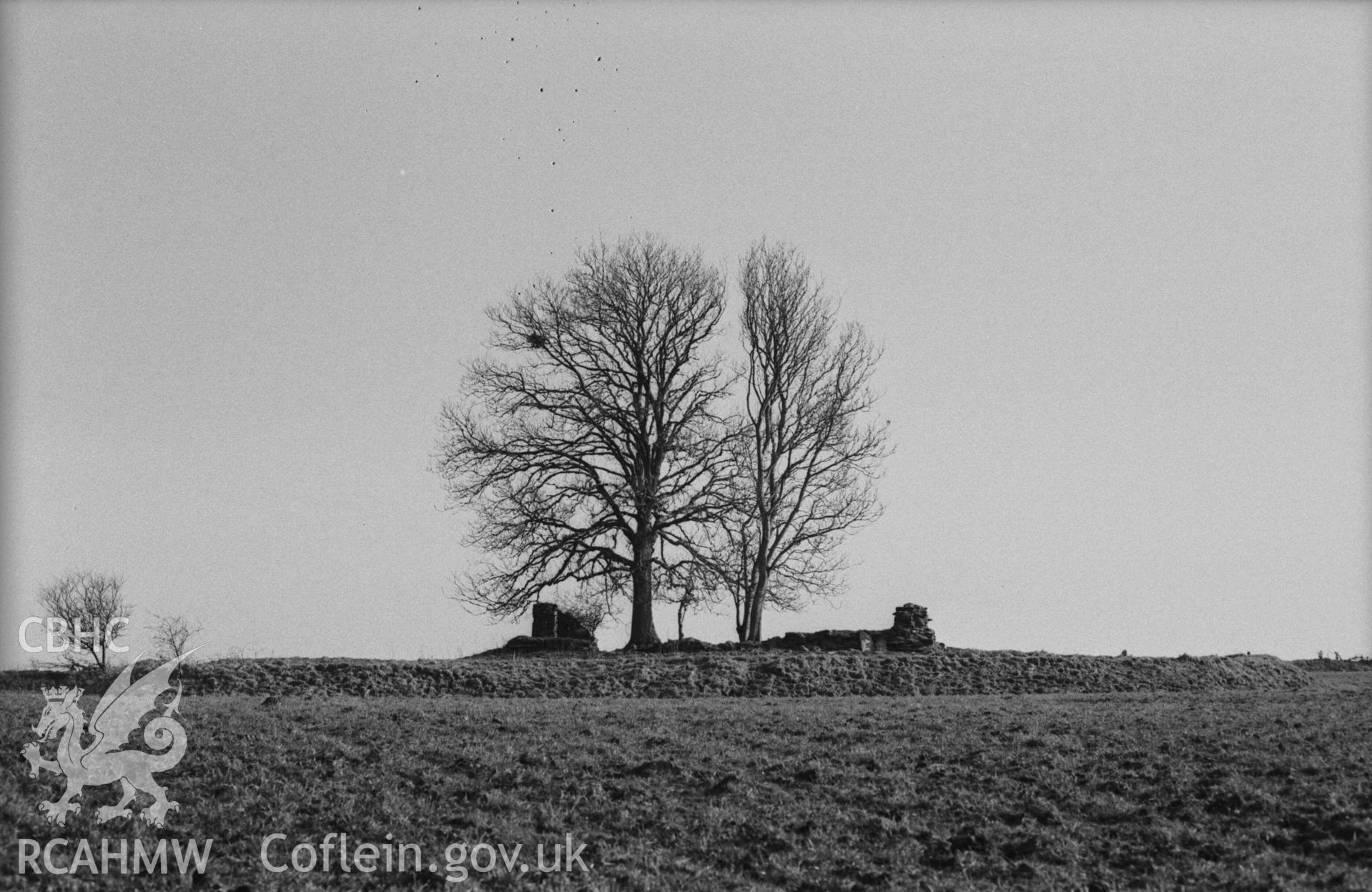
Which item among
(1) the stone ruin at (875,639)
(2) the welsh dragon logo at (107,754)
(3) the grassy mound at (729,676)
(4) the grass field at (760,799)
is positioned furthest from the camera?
(1) the stone ruin at (875,639)

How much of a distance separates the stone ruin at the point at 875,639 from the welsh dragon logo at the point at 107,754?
19321mm

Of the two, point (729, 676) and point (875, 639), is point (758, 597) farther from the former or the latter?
point (729, 676)

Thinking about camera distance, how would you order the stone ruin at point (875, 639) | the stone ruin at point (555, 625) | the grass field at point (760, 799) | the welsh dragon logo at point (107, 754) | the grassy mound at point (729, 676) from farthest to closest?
the stone ruin at point (555, 625), the stone ruin at point (875, 639), the grassy mound at point (729, 676), the welsh dragon logo at point (107, 754), the grass field at point (760, 799)

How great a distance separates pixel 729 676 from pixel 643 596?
9.08 m

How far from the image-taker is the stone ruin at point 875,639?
32.8 metres

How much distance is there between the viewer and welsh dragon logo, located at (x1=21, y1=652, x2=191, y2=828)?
12828mm

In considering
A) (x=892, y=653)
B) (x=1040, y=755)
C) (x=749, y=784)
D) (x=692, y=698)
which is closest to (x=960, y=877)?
(x=749, y=784)

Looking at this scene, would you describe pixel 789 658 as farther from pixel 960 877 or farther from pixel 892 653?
pixel 960 877

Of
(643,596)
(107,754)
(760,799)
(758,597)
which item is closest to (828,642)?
(758,597)

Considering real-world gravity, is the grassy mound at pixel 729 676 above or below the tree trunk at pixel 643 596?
below

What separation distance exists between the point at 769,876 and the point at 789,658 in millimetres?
16786

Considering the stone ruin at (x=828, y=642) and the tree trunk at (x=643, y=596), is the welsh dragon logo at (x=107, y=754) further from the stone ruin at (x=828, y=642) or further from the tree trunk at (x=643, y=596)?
the tree trunk at (x=643, y=596)

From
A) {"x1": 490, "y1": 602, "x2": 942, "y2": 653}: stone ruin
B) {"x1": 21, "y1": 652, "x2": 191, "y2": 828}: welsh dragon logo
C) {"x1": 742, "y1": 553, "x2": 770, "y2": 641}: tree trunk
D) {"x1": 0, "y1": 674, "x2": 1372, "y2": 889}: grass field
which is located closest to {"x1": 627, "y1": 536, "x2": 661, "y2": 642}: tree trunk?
{"x1": 490, "y1": 602, "x2": 942, "y2": 653}: stone ruin

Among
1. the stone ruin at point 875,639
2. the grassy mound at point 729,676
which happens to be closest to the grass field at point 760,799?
the grassy mound at point 729,676
